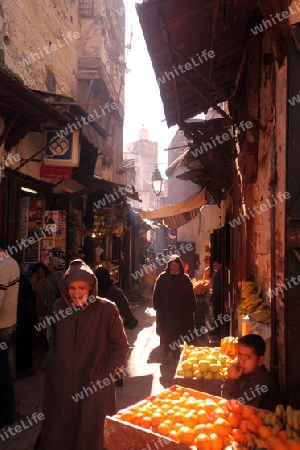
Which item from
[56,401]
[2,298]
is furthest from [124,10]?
[56,401]

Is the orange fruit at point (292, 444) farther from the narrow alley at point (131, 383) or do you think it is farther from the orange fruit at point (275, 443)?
the narrow alley at point (131, 383)

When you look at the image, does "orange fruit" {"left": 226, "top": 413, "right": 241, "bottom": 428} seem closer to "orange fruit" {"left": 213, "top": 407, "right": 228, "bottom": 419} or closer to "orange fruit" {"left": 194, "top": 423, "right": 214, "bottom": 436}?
"orange fruit" {"left": 213, "top": 407, "right": 228, "bottom": 419}

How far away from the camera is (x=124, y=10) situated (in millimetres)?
19750

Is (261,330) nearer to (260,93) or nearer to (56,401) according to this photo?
(56,401)

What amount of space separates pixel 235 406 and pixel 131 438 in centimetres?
88

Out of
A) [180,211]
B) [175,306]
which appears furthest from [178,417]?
[180,211]

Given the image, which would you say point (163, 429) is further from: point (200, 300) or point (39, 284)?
point (200, 300)

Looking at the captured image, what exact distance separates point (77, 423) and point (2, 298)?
2.03m

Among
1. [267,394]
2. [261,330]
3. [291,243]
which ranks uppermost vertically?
[291,243]

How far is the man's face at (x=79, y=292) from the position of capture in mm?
3615

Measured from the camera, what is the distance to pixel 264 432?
9.66ft

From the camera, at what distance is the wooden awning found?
12.1 metres

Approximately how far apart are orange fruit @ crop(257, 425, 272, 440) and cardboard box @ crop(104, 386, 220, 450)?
22.5 inches

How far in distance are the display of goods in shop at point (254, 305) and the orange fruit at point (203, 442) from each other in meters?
1.65
